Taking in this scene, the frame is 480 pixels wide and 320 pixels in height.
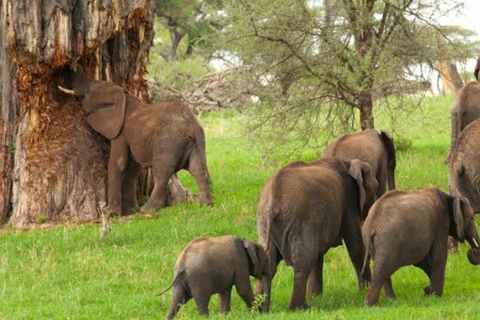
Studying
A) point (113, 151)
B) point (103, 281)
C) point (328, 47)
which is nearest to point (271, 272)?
point (103, 281)

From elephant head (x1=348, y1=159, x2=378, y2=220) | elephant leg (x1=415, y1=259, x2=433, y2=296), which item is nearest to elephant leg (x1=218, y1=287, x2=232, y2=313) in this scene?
elephant head (x1=348, y1=159, x2=378, y2=220)

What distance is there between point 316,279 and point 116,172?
5.99m

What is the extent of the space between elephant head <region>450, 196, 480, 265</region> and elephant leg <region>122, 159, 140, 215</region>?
7.09 metres

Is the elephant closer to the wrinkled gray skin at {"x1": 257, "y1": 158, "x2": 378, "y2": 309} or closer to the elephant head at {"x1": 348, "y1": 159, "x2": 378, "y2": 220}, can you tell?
the elephant head at {"x1": 348, "y1": 159, "x2": 378, "y2": 220}

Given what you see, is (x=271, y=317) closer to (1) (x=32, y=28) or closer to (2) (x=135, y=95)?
(1) (x=32, y=28)

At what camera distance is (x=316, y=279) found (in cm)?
1302

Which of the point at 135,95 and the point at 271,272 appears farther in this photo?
the point at 135,95

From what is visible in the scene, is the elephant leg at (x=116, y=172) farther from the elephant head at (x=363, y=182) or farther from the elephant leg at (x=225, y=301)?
the elephant leg at (x=225, y=301)

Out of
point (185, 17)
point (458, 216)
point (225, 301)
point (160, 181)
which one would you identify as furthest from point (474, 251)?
point (185, 17)

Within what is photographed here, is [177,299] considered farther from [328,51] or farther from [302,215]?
[328,51]

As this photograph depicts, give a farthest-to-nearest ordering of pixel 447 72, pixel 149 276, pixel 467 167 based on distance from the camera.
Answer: pixel 447 72 → pixel 467 167 → pixel 149 276

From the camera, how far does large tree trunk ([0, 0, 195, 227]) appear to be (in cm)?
1753

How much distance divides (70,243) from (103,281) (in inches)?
85.6

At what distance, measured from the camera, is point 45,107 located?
59.9 ft
